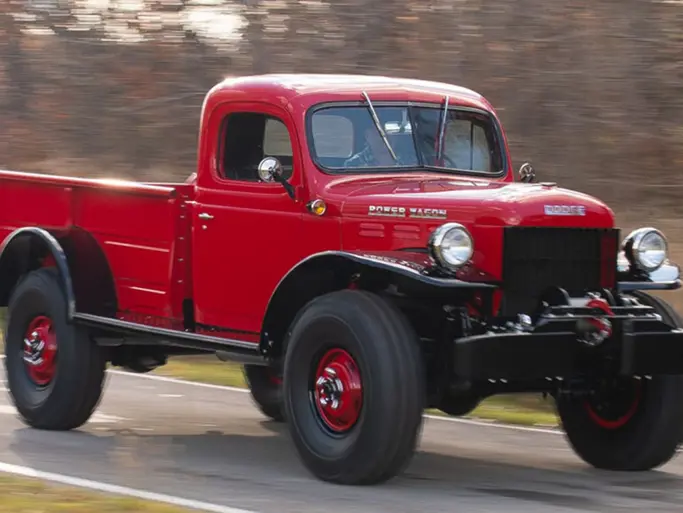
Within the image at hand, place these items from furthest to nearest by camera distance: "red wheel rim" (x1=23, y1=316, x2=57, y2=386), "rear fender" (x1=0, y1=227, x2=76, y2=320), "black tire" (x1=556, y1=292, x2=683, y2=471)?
"red wheel rim" (x1=23, y1=316, x2=57, y2=386)
"rear fender" (x1=0, y1=227, x2=76, y2=320)
"black tire" (x1=556, y1=292, x2=683, y2=471)

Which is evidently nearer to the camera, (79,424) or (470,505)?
(470,505)

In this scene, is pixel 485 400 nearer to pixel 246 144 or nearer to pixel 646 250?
pixel 246 144

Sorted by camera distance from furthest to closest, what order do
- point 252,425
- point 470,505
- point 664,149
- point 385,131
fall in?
point 664,149
point 252,425
point 385,131
point 470,505

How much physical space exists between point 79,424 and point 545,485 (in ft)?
10.7

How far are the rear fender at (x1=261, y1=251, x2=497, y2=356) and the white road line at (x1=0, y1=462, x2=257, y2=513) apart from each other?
3.91 ft

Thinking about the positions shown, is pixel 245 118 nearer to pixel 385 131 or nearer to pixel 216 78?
pixel 385 131

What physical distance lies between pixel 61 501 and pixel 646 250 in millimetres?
3399

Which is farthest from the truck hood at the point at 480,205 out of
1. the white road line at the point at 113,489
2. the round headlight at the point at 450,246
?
the white road line at the point at 113,489

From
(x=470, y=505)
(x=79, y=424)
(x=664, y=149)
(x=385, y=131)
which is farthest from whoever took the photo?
(x=664, y=149)

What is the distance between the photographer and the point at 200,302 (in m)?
8.87

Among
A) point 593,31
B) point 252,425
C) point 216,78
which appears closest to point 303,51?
point 216,78

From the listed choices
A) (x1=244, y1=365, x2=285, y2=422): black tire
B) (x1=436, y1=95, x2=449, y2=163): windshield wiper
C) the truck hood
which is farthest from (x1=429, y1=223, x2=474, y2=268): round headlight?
(x1=244, y1=365, x2=285, y2=422): black tire

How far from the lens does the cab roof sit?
8.59m

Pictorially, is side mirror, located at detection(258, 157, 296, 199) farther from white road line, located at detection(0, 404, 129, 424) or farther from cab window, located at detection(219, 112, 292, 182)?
white road line, located at detection(0, 404, 129, 424)
